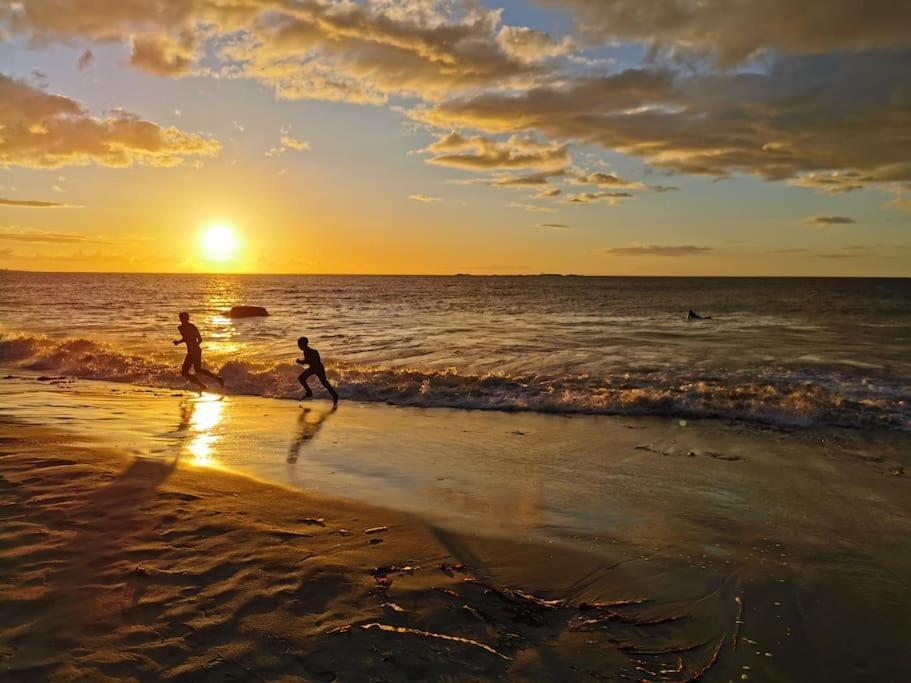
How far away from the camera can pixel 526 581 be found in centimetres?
482

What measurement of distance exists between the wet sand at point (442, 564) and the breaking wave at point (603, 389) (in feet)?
12.0

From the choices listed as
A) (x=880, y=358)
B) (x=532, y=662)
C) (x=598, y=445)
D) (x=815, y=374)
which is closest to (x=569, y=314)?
(x=880, y=358)

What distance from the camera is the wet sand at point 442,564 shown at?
3.72m

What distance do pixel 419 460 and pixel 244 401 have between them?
725 cm

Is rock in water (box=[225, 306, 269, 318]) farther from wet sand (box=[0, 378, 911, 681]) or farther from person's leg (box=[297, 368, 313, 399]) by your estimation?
wet sand (box=[0, 378, 911, 681])

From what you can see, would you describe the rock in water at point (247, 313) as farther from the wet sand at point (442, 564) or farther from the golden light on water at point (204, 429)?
the wet sand at point (442, 564)

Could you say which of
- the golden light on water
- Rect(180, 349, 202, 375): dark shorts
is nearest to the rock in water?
Rect(180, 349, 202, 375): dark shorts

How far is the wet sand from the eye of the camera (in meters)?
3.72

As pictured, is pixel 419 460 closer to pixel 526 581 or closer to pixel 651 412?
pixel 526 581

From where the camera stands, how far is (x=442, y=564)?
5.01 m

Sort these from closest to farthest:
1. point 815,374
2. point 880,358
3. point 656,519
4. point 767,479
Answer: point 656,519, point 767,479, point 815,374, point 880,358

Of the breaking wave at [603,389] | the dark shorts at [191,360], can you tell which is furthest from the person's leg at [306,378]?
the dark shorts at [191,360]

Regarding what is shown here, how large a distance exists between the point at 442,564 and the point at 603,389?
10.4 m

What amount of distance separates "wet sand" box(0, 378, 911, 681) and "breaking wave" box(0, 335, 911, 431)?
12.0 ft
